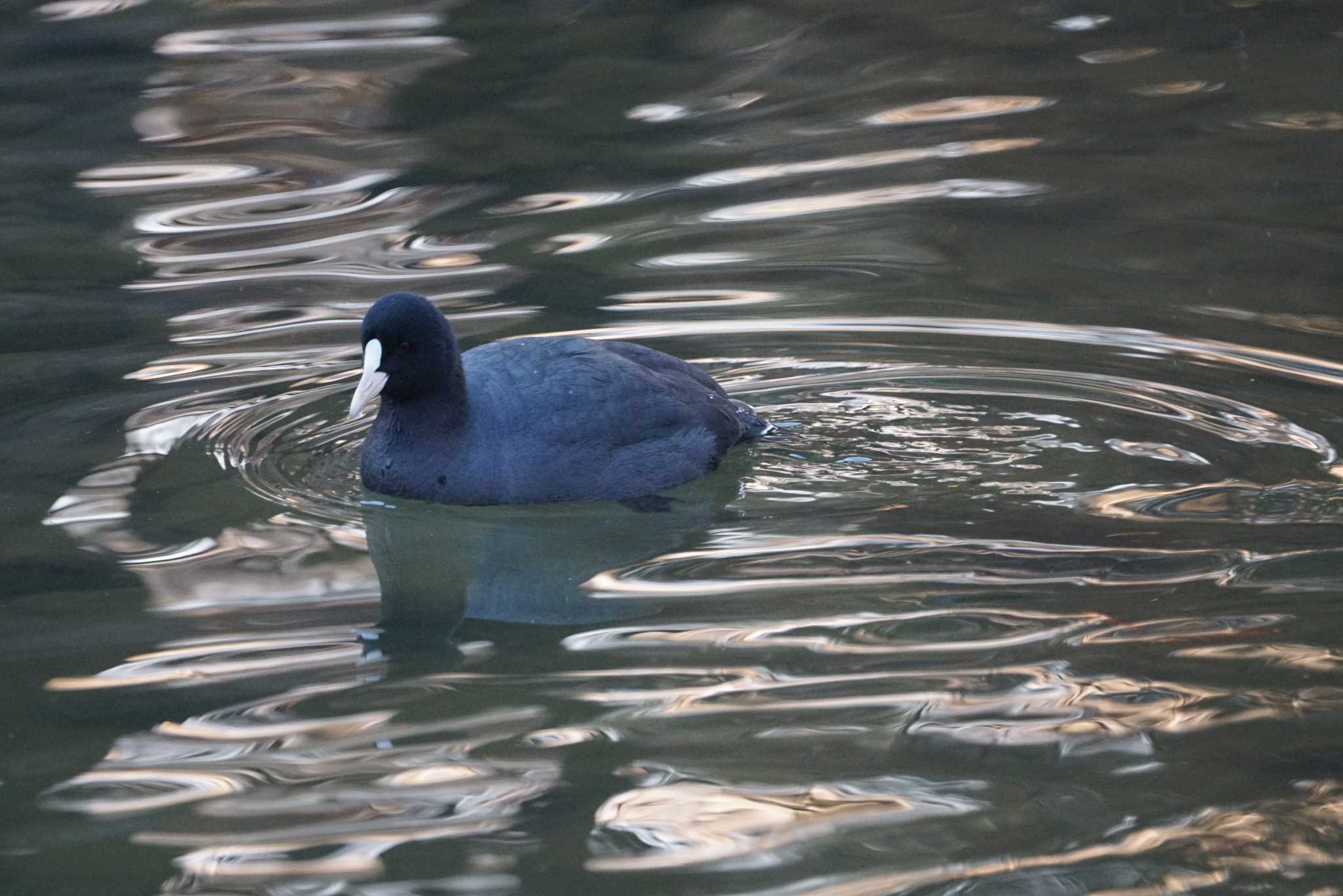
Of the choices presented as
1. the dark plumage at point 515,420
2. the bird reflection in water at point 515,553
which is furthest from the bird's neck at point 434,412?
the bird reflection in water at point 515,553

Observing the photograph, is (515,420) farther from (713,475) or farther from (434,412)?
(713,475)

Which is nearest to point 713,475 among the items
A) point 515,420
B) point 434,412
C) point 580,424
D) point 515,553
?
point 580,424

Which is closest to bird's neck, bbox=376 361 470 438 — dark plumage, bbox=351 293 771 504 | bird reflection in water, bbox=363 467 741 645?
dark plumage, bbox=351 293 771 504

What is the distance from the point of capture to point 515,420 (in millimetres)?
5965

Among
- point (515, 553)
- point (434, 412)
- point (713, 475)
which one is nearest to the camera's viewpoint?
point (515, 553)

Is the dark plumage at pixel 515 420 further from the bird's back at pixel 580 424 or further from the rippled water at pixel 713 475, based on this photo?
the rippled water at pixel 713 475

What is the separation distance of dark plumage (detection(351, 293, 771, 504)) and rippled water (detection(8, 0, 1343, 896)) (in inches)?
5.3

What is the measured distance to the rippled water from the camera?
13.1ft

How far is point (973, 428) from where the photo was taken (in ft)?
20.9

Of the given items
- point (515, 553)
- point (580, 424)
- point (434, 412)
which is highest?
point (434, 412)

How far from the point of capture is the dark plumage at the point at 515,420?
19.2ft

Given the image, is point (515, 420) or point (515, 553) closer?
point (515, 553)

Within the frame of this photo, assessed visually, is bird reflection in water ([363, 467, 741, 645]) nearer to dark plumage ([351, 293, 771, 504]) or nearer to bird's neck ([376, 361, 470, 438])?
dark plumage ([351, 293, 771, 504])

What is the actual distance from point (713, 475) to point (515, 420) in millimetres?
803
